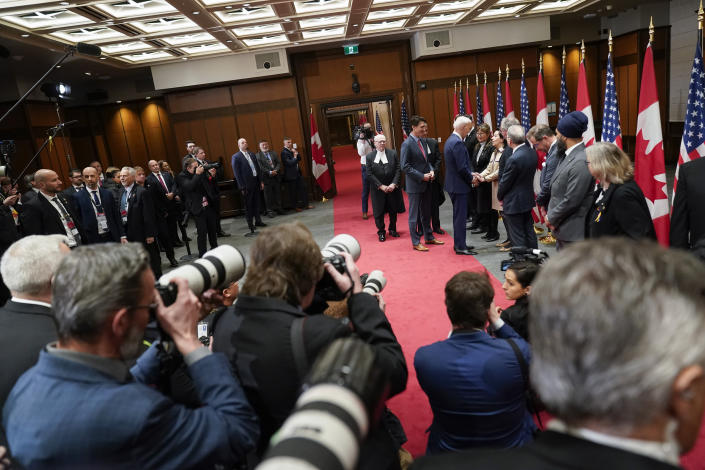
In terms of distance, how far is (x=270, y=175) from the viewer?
8203mm

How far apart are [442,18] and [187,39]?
4.64 metres

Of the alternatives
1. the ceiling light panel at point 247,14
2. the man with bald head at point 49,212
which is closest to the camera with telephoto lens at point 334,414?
the man with bald head at point 49,212

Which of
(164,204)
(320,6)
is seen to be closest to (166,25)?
(320,6)

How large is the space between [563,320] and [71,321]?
2.99ft

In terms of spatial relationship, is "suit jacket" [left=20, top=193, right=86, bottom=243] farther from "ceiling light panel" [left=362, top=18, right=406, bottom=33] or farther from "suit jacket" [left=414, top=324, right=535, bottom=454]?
"ceiling light panel" [left=362, top=18, right=406, bottom=33]

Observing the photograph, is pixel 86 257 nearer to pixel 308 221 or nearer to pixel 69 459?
pixel 69 459

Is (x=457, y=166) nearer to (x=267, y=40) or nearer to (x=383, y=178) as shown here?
(x=383, y=178)

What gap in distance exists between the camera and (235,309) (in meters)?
1.20

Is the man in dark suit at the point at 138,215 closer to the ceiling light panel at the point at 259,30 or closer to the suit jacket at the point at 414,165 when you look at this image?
the suit jacket at the point at 414,165

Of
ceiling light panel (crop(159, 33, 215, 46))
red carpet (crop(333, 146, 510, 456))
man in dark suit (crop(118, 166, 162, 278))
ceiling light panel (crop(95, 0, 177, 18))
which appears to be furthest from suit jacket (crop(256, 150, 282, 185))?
man in dark suit (crop(118, 166, 162, 278))

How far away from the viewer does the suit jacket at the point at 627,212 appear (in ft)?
7.64

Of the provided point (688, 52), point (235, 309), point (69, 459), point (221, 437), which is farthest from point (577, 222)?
point (688, 52)

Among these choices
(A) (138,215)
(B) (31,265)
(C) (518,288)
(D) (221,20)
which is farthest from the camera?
(D) (221,20)

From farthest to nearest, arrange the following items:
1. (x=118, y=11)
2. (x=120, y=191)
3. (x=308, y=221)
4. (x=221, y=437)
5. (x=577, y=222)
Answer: (x=308, y=221) < (x=118, y=11) < (x=120, y=191) < (x=577, y=222) < (x=221, y=437)
